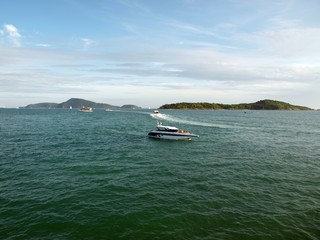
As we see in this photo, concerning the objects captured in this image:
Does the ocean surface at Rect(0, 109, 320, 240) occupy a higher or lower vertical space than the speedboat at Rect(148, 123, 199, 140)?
lower

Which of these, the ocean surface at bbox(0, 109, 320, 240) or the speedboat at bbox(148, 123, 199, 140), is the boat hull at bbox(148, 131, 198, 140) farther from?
the ocean surface at bbox(0, 109, 320, 240)

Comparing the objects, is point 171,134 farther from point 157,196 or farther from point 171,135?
point 157,196

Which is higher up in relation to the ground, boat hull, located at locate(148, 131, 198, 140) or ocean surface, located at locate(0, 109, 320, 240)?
boat hull, located at locate(148, 131, 198, 140)

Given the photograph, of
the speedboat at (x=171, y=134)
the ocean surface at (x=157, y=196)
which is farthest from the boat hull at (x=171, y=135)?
the ocean surface at (x=157, y=196)

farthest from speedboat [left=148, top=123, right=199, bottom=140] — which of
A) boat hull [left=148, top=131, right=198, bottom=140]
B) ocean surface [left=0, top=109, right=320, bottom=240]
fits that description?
ocean surface [left=0, top=109, right=320, bottom=240]

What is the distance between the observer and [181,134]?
220 ft

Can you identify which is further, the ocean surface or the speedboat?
the speedboat

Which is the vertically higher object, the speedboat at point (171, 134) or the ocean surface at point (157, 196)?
the speedboat at point (171, 134)

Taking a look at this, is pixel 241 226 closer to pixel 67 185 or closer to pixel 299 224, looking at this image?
pixel 299 224

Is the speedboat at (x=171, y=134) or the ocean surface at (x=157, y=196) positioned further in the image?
the speedboat at (x=171, y=134)

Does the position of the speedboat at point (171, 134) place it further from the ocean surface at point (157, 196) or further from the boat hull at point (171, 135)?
the ocean surface at point (157, 196)

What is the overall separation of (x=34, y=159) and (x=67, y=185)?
1592 cm

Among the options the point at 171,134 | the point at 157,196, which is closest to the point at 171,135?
the point at 171,134

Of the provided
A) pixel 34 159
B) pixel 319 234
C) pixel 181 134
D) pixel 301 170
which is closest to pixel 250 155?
pixel 301 170
